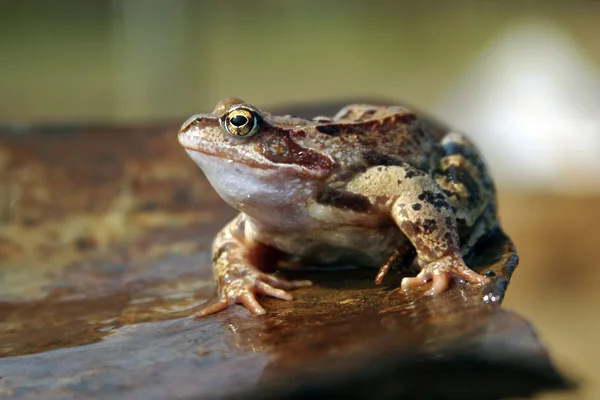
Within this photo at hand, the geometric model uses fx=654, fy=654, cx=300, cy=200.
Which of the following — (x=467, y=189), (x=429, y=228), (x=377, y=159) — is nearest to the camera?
(x=429, y=228)

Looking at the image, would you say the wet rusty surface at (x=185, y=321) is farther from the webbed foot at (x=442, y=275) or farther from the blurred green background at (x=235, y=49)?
the blurred green background at (x=235, y=49)

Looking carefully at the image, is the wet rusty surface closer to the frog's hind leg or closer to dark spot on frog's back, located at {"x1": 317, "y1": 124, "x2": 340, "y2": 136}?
the frog's hind leg

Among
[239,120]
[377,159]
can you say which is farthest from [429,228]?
[239,120]

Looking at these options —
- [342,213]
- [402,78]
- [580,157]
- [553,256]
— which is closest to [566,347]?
[553,256]

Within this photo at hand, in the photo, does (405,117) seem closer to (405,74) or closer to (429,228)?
(429,228)

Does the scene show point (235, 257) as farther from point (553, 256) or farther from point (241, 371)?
point (553, 256)

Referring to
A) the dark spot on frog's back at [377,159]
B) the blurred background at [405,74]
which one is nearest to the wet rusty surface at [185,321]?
the dark spot on frog's back at [377,159]

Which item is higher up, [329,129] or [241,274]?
[329,129]
